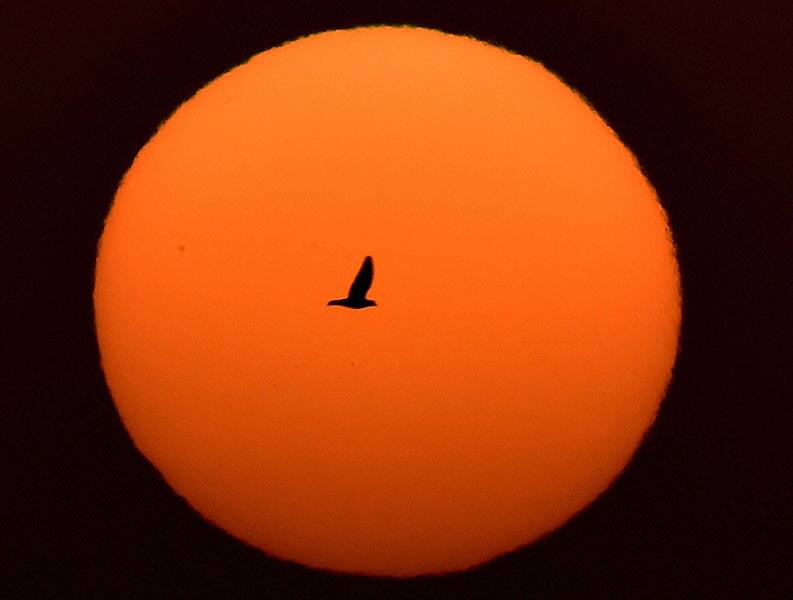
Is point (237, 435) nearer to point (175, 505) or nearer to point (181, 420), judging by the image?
point (181, 420)

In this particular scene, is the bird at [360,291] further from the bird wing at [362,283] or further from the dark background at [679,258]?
the dark background at [679,258]

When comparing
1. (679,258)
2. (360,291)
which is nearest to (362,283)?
(360,291)

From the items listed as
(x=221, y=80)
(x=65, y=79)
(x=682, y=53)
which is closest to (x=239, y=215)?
(x=221, y=80)

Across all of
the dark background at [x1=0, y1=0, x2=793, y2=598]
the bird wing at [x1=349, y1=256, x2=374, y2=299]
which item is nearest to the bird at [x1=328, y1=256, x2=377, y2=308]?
the bird wing at [x1=349, y1=256, x2=374, y2=299]

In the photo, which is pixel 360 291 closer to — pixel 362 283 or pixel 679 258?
pixel 362 283

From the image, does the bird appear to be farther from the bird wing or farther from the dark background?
the dark background

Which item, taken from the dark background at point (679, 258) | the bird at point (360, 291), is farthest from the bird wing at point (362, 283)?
the dark background at point (679, 258)
